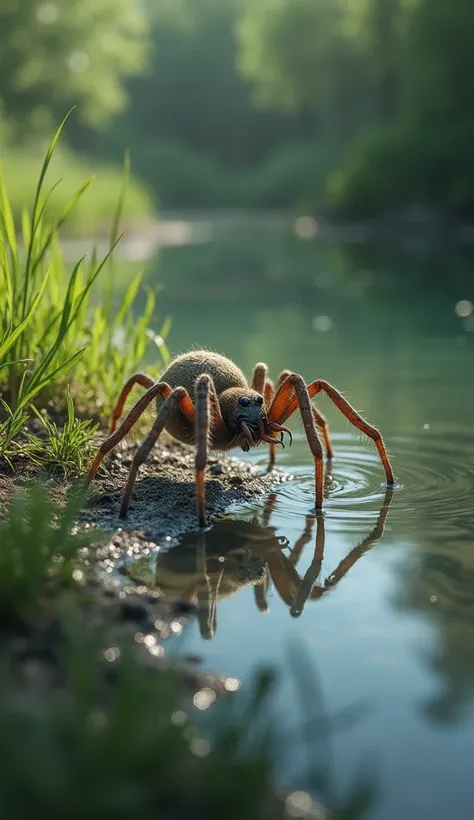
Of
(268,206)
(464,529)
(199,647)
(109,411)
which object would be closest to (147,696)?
(199,647)

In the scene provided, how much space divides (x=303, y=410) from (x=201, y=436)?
0.59m

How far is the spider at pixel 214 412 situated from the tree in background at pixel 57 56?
96.1 feet

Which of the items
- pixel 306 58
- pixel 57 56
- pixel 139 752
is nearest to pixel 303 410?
pixel 139 752

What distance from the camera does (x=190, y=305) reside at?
1390cm

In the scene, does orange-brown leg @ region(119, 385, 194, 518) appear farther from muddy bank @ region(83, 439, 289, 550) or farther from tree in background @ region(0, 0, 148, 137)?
tree in background @ region(0, 0, 148, 137)

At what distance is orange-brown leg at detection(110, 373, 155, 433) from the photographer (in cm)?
521

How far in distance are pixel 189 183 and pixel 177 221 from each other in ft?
81.0

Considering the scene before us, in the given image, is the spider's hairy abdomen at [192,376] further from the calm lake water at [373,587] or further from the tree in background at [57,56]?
the tree in background at [57,56]

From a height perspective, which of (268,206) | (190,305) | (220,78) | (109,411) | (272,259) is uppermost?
(220,78)

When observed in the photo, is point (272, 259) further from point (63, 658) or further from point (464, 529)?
point (63, 658)

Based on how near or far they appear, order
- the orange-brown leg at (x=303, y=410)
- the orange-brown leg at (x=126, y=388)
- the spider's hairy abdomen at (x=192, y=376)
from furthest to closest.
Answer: the orange-brown leg at (x=126, y=388) < the spider's hairy abdomen at (x=192, y=376) < the orange-brown leg at (x=303, y=410)

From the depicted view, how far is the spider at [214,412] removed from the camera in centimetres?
438

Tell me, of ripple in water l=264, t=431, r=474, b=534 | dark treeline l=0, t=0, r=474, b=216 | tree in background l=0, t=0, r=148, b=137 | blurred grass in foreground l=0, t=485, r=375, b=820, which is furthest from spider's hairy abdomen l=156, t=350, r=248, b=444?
tree in background l=0, t=0, r=148, b=137

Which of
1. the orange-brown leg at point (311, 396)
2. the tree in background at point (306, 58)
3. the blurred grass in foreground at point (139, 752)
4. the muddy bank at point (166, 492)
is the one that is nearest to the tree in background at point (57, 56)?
the tree in background at point (306, 58)
